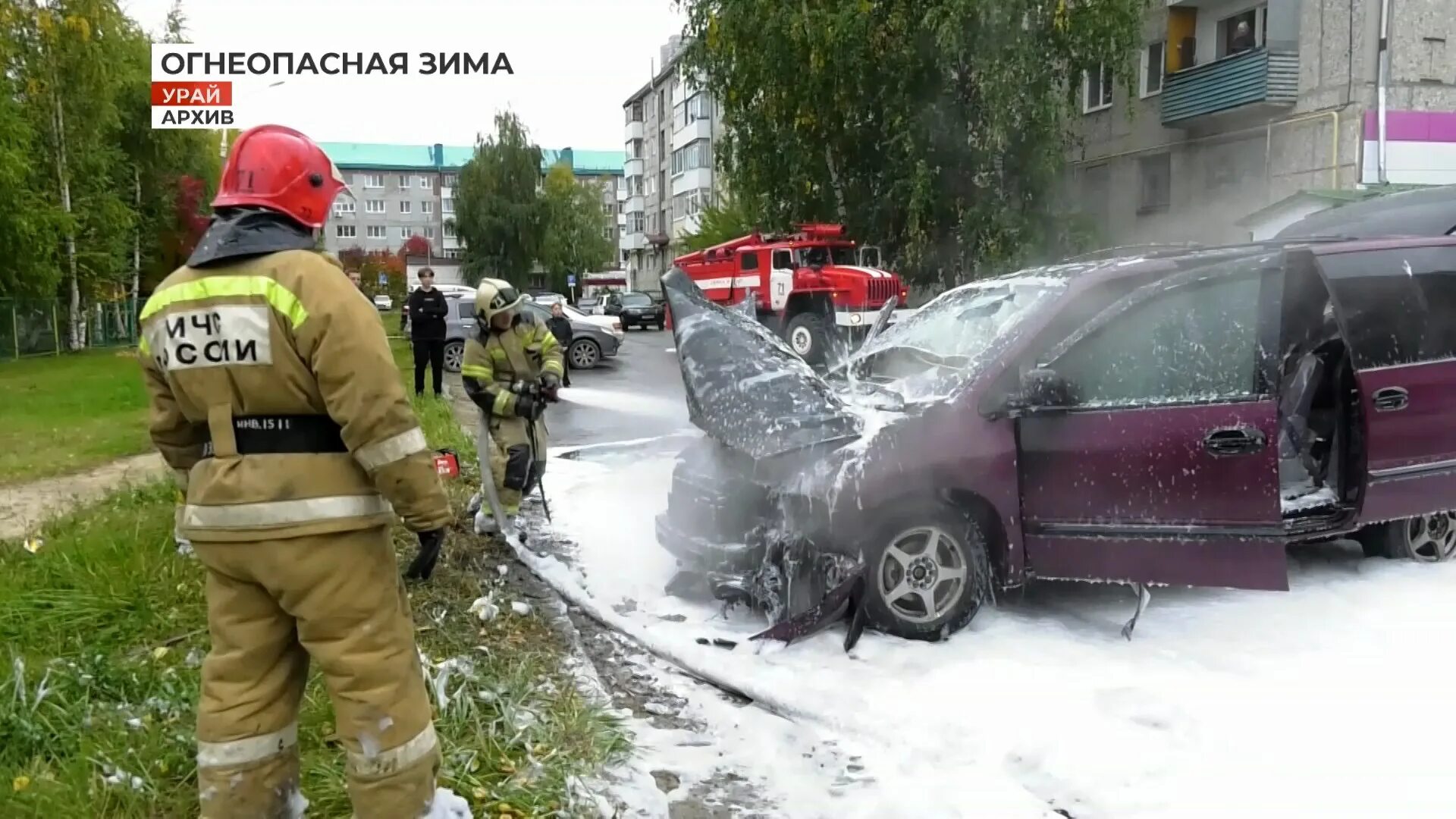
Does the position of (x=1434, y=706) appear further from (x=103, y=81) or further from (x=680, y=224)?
(x=680, y=224)

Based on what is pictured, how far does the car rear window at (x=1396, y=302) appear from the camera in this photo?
4859 millimetres

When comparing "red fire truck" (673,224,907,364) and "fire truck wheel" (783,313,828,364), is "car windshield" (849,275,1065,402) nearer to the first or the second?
"red fire truck" (673,224,907,364)

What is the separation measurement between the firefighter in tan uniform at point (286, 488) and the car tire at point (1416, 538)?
190 inches

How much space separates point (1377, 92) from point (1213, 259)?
16245 mm

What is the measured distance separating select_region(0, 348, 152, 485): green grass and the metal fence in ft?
12.1

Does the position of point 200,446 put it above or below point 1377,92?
below

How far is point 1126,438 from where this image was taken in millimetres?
4312

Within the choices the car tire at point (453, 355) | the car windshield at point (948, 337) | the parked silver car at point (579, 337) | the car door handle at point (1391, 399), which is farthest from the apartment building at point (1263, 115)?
the car tire at point (453, 355)

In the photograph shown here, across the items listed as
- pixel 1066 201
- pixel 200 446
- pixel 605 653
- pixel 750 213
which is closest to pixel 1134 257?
pixel 605 653

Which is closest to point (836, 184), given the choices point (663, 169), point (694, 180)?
point (694, 180)

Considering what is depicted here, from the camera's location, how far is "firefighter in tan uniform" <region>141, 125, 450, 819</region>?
2.51m

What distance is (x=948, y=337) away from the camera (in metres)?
5.21

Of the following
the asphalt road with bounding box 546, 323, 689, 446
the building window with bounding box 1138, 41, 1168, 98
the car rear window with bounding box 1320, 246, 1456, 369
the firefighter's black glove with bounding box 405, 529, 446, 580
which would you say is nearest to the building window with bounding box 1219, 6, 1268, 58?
the building window with bounding box 1138, 41, 1168, 98

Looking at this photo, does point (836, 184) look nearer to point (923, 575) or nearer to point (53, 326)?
point (923, 575)
